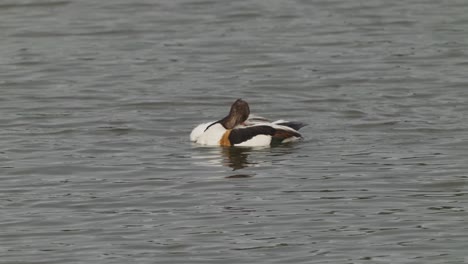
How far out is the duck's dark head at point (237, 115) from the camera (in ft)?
51.3

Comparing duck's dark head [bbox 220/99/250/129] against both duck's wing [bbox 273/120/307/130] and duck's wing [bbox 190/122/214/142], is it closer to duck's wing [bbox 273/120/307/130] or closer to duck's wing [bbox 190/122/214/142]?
duck's wing [bbox 190/122/214/142]

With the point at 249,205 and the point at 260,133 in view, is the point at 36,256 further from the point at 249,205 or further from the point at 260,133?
the point at 260,133

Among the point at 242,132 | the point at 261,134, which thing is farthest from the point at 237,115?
the point at 261,134

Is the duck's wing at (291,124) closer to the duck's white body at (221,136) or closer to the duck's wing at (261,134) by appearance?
the duck's white body at (221,136)

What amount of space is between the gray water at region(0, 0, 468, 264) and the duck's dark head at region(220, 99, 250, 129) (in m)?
0.35

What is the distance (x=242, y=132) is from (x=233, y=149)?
206 millimetres

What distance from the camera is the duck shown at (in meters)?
15.4

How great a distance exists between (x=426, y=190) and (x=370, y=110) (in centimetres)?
420

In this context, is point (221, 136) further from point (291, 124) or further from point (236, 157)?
point (291, 124)

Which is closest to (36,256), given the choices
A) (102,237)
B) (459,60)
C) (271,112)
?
(102,237)

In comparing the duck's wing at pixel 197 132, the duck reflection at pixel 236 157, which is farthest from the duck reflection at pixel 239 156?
the duck's wing at pixel 197 132

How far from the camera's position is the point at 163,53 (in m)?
21.2

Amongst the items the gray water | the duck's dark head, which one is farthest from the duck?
the gray water

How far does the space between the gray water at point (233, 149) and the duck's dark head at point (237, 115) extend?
13.8 inches
